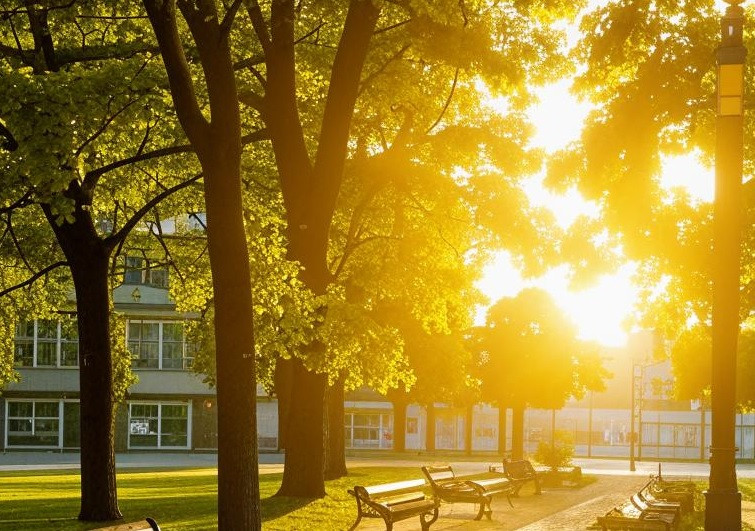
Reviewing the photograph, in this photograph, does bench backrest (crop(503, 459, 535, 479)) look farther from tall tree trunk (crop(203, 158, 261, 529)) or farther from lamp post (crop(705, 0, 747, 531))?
lamp post (crop(705, 0, 747, 531))

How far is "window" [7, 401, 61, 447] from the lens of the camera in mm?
61750

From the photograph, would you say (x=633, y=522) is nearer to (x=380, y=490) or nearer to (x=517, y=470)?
(x=380, y=490)

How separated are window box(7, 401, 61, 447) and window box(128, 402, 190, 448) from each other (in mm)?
3953

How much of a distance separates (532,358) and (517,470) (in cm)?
2960

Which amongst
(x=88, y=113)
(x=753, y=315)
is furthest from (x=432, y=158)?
(x=88, y=113)

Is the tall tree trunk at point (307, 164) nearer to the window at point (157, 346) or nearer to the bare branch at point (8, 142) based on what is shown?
the bare branch at point (8, 142)

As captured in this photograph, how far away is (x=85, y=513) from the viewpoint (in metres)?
18.5

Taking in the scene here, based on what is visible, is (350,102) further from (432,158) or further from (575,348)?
(575,348)

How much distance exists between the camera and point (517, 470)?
25.9 m

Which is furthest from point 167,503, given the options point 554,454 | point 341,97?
point 554,454

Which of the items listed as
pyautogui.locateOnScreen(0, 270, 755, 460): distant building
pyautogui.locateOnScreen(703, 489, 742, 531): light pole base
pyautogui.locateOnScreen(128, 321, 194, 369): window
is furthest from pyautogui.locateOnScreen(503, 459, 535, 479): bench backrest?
pyautogui.locateOnScreen(128, 321, 194, 369): window

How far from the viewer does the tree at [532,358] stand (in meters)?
54.5

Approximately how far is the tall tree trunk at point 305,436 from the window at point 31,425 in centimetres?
4414

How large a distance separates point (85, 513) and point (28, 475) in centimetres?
1833
